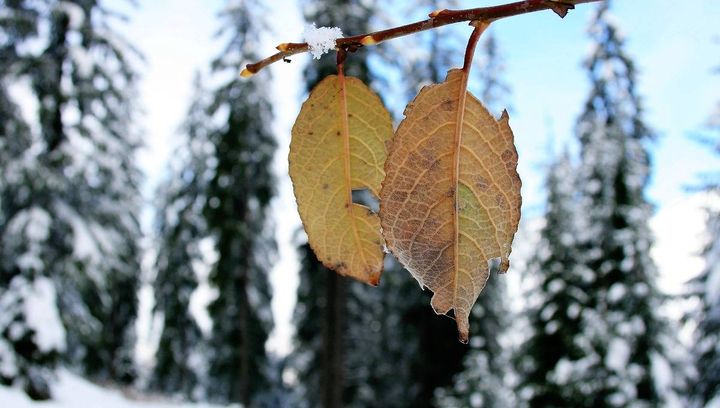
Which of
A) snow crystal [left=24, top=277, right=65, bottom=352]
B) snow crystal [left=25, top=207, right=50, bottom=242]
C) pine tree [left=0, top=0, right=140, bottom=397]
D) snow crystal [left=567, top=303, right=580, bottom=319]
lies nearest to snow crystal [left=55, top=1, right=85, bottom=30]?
pine tree [left=0, top=0, right=140, bottom=397]

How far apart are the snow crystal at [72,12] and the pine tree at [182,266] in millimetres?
11349

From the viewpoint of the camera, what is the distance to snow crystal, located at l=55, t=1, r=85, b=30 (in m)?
10.5

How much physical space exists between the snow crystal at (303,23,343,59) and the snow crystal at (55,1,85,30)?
11.5 metres

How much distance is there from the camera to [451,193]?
1.37ft

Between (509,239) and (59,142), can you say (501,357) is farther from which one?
(509,239)

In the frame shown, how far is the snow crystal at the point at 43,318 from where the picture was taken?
915cm

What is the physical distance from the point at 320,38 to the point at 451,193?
131mm

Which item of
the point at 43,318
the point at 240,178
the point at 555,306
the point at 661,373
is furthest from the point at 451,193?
the point at 240,178

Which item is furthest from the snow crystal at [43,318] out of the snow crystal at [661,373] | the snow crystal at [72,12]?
the snow crystal at [661,373]

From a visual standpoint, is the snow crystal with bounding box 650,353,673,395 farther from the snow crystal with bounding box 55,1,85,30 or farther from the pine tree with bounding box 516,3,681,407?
the snow crystal with bounding box 55,1,85,30

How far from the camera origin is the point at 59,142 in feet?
34.9

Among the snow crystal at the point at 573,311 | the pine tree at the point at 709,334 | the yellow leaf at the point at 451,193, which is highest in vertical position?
the snow crystal at the point at 573,311

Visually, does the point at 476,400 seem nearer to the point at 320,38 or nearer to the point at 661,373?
the point at 661,373

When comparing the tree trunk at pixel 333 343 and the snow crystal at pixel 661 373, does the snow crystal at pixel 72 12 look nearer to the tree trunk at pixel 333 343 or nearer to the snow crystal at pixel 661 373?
the tree trunk at pixel 333 343
